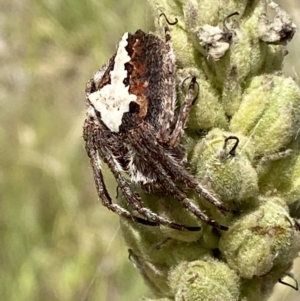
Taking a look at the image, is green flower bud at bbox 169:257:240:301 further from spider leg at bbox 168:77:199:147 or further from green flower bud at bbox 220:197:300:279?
spider leg at bbox 168:77:199:147

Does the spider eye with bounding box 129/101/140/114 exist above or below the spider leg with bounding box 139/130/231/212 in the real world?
above

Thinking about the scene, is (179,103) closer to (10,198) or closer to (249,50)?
(249,50)

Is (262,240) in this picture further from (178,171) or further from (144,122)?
(144,122)

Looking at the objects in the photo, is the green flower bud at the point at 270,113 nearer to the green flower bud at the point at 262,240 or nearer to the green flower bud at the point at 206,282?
the green flower bud at the point at 262,240

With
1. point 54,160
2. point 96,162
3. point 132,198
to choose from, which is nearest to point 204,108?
point 132,198

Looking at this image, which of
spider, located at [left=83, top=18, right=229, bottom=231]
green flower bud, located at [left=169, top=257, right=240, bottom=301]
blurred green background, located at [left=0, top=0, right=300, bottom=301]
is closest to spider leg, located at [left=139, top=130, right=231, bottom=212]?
spider, located at [left=83, top=18, right=229, bottom=231]

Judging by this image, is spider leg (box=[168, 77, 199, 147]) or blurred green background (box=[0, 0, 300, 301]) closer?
spider leg (box=[168, 77, 199, 147])

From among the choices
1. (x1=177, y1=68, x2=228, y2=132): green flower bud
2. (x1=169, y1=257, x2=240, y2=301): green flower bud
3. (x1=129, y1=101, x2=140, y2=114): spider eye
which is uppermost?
(x1=129, y1=101, x2=140, y2=114): spider eye

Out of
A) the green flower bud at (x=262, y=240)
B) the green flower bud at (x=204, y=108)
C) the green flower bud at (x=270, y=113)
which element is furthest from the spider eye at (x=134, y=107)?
the green flower bud at (x=262, y=240)
